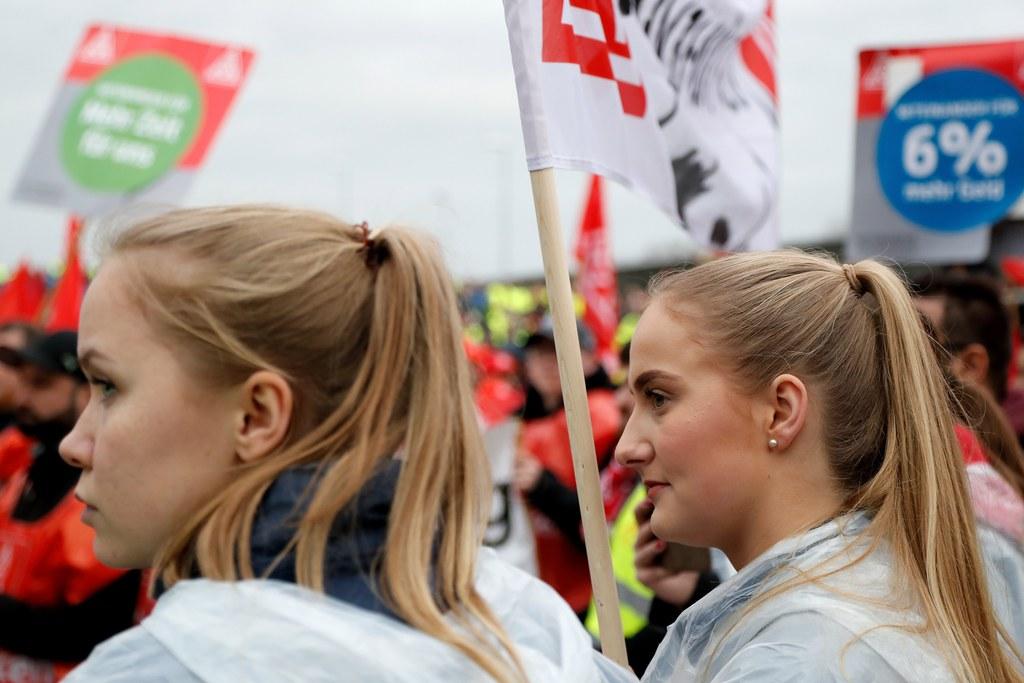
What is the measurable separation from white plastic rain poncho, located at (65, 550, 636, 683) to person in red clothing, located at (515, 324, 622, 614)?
3314 millimetres

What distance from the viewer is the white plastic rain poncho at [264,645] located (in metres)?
1.30

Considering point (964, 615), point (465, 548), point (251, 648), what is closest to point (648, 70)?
point (964, 615)

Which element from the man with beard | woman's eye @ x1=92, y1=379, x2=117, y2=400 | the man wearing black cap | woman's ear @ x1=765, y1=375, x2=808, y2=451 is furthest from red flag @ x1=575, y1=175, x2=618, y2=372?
woman's eye @ x1=92, y1=379, x2=117, y2=400

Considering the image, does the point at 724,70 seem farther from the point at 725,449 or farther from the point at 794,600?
the point at 794,600

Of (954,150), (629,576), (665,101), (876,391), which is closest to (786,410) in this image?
(876,391)

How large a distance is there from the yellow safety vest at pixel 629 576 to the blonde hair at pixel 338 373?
86.6 inches

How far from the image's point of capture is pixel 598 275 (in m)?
9.93

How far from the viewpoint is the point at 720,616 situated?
1.93 metres

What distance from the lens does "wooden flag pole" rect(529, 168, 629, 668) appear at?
2.12m

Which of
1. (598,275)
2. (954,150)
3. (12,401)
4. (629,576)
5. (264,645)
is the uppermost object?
(264,645)

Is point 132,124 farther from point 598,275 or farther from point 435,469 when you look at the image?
point 435,469

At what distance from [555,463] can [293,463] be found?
4771mm

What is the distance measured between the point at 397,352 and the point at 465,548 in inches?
9.8

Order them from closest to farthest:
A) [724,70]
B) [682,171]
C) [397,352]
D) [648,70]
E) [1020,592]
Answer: [397,352], [1020,592], [648,70], [682,171], [724,70]
